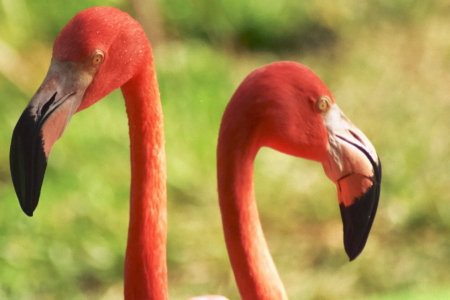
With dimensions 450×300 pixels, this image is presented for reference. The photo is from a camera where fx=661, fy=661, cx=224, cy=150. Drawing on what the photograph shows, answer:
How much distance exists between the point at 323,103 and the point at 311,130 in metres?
0.05

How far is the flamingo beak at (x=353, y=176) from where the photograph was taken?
105 cm

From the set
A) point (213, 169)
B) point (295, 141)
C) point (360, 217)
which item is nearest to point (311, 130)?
point (295, 141)

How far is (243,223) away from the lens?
3.67ft

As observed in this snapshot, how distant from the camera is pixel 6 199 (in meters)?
2.68

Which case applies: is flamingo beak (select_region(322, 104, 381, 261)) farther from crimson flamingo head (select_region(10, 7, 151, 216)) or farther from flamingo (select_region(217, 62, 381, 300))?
crimson flamingo head (select_region(10, 7, 151, 216))

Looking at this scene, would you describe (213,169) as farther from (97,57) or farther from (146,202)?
(97,57)

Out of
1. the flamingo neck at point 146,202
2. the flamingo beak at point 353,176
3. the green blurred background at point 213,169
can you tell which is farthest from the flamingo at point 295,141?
the green blurred background at point 213,169

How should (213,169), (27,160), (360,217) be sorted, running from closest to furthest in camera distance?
(27,160) → (360,217) → (213,169)

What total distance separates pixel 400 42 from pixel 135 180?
328 cm

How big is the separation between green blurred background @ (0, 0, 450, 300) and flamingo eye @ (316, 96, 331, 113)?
31.8 inches

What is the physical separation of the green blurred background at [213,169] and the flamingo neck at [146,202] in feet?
2.72

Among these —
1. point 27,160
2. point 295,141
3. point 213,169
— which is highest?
point 213,169

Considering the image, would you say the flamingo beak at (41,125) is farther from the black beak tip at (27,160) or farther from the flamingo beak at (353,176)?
the flamingo beak at (353,176)

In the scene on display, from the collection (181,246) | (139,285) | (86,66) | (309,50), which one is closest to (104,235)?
(181,246)
